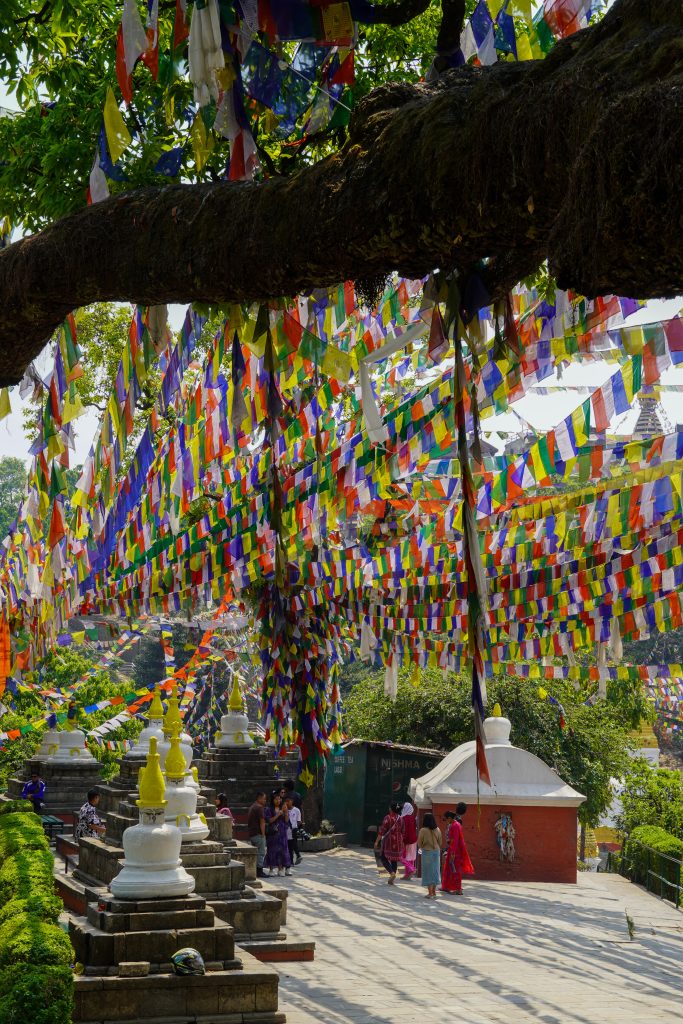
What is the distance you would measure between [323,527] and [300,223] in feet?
18.0

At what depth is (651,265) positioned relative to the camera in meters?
2.34

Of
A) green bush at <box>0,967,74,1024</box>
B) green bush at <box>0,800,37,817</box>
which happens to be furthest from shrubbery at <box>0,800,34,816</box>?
green bush at <box>0,967,74,1024</box>

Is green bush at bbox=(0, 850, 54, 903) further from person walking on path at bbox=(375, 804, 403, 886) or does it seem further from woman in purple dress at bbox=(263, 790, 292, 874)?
person walking on path at bbox=(375, 804, 403, 886)

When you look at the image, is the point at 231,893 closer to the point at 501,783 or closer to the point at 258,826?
the point at 258,826

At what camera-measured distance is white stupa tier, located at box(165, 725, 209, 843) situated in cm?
1102

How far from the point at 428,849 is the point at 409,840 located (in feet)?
5.20

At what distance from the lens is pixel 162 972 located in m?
8.16

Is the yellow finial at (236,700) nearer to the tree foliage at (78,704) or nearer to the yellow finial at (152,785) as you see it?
the tree foliage at (78,704)

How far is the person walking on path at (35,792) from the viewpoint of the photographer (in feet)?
64.5

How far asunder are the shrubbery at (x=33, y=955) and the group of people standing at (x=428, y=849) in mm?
6348

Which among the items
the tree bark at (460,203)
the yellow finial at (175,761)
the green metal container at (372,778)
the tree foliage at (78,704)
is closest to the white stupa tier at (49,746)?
the tree foliage at (78,704)

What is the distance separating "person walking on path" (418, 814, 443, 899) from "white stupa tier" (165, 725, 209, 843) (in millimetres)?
4420

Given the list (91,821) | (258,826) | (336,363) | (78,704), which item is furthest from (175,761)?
(78,704)

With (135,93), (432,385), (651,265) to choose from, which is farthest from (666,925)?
(651,265)
